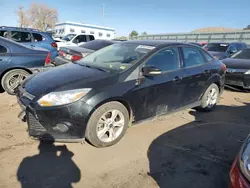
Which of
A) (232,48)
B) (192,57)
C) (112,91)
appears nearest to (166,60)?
(192,57)

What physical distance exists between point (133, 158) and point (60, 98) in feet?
4.26

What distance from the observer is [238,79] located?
6.44 meters

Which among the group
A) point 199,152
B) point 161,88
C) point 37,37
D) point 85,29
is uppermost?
point 85,29

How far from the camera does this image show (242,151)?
6.03 feet

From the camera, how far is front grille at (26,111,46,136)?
2.79 m

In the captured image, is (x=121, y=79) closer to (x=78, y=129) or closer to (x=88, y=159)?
(x=78, y=129)

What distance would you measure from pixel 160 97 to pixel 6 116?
2.95 m

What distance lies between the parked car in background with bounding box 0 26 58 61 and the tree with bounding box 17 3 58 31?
165 feet

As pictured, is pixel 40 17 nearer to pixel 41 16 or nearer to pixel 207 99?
pixel 41 16

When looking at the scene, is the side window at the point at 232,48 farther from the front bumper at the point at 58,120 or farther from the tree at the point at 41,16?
the tree at the point at 41,16

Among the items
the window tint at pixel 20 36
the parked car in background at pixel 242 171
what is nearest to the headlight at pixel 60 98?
the parked car in background at pixel 242 171

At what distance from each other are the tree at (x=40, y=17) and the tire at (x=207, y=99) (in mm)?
56708

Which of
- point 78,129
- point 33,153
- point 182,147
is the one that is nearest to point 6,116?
point 33,153

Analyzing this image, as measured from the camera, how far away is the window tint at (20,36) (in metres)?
8.35
